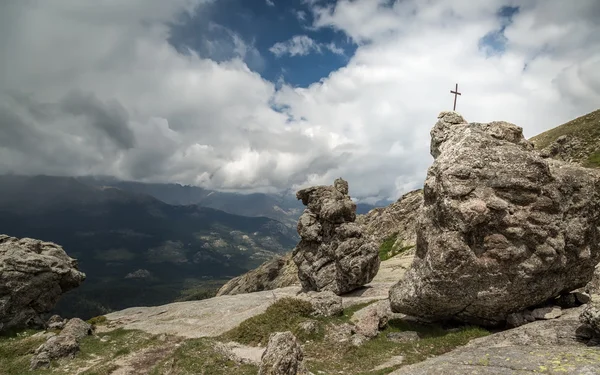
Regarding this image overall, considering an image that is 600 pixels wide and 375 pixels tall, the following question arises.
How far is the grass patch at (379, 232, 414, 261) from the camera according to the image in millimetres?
102525

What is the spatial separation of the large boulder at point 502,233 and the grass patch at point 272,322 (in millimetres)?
12307

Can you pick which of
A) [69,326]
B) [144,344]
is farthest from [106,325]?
[144,344]

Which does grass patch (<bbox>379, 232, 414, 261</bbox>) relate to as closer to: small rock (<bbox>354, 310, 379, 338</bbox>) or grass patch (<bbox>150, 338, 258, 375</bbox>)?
small rock (<bbox>354, 310, 379, 338</bbox>)

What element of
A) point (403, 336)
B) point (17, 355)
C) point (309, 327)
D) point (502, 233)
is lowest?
point (403, 336)

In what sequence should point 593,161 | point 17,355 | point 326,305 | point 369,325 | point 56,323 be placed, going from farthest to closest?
point 593,161
point 56,323
point 326,305
point 17,355
point 369,325

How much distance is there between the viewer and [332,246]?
184 ft

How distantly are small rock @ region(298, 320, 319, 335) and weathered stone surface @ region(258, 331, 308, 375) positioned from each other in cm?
1202

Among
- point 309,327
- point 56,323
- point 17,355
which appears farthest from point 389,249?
point 17,355

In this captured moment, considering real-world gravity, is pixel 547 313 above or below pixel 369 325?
→ above

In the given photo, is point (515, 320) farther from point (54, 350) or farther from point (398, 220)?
point (398, 220)

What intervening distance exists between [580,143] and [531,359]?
157m

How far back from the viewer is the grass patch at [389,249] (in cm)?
10253

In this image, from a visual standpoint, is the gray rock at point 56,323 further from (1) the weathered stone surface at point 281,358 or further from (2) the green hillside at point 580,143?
(2) the green hillside at point 580,143

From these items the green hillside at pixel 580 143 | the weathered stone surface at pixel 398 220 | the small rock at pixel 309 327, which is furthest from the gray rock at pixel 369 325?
the green hillside at pixel 580 143
